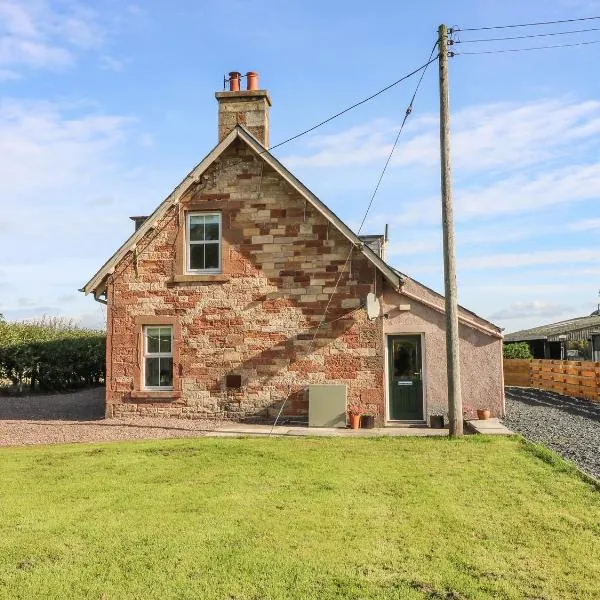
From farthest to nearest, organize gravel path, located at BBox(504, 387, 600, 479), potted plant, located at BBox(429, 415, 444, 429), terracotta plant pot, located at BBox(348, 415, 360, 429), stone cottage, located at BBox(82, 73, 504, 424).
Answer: stone cottage, located at BBox(82, 73, 504, 424) < potted plant, located at BBox(429, 415, 444, 429) < terracotta plant pot, located at BBox(348, 415, 360, 429) < gravel path, located at BBox(504, 387, 600, 479)

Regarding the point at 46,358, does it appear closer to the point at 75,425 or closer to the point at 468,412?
the point at 75,425

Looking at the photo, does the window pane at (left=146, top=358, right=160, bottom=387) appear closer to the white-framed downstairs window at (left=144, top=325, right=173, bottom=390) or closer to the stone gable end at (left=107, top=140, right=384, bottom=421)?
the white-framed downstairs window at (left=144, top=325, right=173, bottom=390)

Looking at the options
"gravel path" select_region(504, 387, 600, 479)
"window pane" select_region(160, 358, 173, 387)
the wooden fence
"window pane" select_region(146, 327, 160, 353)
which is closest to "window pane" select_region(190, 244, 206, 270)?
"window pane" select_region(146, 327, 160, 353)

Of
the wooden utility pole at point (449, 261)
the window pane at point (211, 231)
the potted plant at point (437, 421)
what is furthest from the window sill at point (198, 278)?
the potted plant at point (437, 421)

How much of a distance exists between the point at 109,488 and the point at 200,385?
8.14 meters

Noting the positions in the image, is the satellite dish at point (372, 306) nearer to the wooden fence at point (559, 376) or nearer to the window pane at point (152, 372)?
the window pane at point (152, 372)

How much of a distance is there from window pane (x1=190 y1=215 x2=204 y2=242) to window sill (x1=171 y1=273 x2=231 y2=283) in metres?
1.09

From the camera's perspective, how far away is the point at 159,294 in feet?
59.0

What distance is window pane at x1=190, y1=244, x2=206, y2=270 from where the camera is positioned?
59.3ft

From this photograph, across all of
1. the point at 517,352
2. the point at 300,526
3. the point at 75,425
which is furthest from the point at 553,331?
the point at 300,526

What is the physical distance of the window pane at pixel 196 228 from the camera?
713 inches

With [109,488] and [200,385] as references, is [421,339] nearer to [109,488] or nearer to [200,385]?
[200,385]

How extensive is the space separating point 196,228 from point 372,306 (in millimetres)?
5307

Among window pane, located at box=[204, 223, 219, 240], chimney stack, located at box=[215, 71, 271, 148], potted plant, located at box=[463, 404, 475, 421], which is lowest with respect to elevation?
potted plant, located at box=[463, 404, 475, 421]
